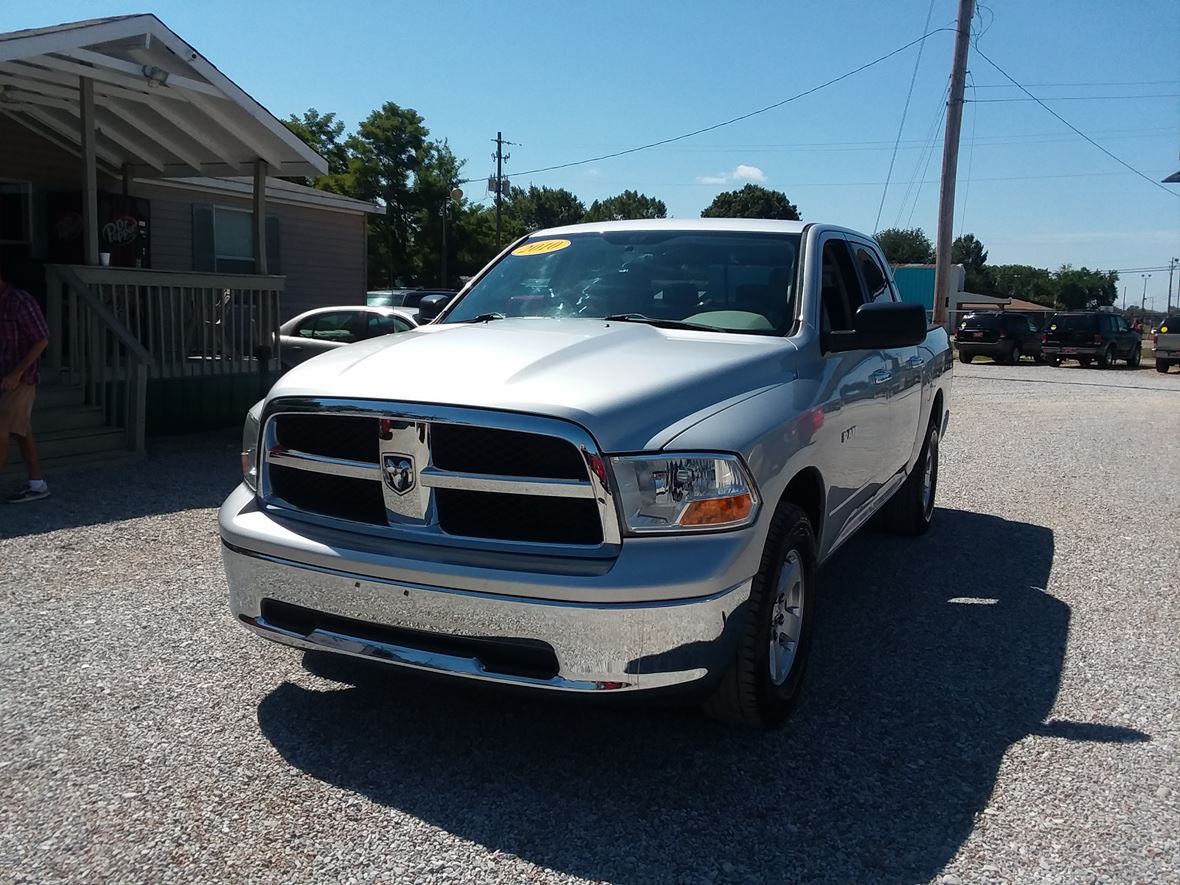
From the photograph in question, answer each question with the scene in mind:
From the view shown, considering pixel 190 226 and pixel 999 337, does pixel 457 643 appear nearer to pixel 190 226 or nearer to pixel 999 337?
pixel 190 226

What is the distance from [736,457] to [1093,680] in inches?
88.5

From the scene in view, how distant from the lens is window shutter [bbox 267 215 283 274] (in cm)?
1609

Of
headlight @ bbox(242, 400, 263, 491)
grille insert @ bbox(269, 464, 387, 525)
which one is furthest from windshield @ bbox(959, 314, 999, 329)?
grille insert @ bbox(269, 464, 387, 525)

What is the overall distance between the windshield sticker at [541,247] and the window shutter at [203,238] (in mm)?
10897

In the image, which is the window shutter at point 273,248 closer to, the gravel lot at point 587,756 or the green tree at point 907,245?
the gravel lot at point 587,756

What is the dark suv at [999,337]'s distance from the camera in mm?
30906

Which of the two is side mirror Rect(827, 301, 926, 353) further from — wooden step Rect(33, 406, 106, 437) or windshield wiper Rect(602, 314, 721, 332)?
wooden step Rect(33, 406, 106, 437)

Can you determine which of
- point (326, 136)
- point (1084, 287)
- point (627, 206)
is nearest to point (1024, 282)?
point (1084, 287)

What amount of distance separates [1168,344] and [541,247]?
2877 cm

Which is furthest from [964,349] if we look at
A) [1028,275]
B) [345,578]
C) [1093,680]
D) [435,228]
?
[1028,275]

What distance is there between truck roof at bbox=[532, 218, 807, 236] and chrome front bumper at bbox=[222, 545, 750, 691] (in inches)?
85.6

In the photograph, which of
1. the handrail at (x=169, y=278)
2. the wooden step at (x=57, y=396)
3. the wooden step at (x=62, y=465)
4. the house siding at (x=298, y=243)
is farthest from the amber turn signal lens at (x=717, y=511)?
the house siding at (x=298, y=243)

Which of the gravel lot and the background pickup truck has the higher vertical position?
the background pickup truck

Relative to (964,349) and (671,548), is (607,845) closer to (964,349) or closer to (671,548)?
(671,548)
